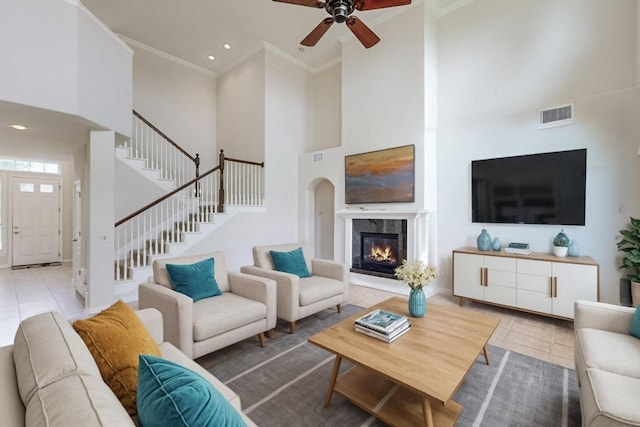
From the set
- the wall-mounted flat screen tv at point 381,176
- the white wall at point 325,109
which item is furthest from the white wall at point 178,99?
the wall-mounted flat screen tv at point 381,176

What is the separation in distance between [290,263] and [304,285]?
13.9 inches

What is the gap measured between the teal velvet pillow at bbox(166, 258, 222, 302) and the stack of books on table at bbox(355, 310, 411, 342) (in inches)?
59.4

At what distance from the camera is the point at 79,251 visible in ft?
15.6

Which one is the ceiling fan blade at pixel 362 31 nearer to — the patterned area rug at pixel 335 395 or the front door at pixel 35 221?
the patterned area rug at pixel 335 395

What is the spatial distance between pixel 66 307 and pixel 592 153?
7.09 meters

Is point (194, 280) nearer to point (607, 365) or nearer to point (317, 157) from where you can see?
point (607, 365)

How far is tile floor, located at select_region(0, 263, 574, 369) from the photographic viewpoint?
2848 millimetres

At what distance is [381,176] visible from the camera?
5020 millimetres

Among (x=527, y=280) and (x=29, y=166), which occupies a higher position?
(x=29, y=166)

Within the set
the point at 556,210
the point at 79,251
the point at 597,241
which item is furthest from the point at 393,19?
the point at 79,251

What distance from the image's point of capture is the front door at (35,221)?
6.91 metres

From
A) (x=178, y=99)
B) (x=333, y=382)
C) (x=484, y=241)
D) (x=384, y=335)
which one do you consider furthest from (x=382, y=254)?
(x=178, y=99)

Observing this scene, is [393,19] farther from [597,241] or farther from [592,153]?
[597,241]

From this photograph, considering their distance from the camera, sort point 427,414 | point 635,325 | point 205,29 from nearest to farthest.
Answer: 1. point 427,414
2. point 635,325
3. point 205,29
